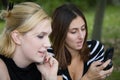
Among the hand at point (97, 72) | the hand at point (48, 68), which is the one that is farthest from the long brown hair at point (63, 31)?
the hand at point (48, 68)

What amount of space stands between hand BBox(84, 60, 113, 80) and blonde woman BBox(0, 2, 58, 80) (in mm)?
908

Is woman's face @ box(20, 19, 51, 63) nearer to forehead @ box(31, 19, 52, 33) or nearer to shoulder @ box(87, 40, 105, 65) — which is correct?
forehead @ box(31, 19, 52, 33)

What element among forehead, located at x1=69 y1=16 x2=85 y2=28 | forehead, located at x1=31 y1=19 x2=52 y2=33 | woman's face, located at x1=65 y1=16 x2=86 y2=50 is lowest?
woman's face, located at x1=65 y1=16 x2=86 y2=50

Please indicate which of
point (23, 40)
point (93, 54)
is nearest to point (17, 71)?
point (23, 40)

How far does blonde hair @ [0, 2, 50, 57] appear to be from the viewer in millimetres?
3033

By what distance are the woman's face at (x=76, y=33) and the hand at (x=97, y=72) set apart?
225 mm

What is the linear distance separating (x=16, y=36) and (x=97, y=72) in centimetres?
117

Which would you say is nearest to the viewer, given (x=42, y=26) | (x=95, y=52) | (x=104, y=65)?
(x=42, y=26)

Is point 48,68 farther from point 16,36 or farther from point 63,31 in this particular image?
point 63,31

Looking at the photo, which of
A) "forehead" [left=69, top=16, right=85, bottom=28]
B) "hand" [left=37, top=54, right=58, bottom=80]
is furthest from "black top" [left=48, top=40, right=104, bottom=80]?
"hand" [left=37, top=54, right=58, bottom=80]

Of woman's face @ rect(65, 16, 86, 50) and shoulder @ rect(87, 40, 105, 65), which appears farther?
shoulder @ rect(87, 40, 105, 65)

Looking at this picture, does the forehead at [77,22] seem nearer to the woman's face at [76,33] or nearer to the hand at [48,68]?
the woman's face at [76,33]

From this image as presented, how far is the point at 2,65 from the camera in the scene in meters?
3.10

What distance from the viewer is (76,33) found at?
12.9 feet
